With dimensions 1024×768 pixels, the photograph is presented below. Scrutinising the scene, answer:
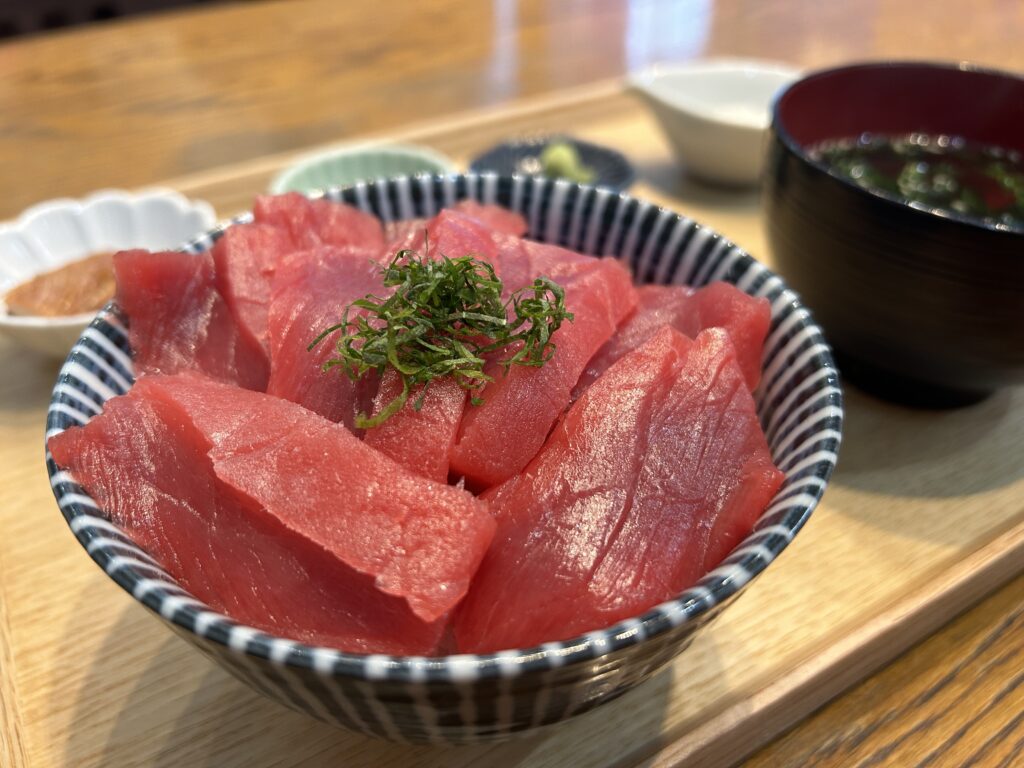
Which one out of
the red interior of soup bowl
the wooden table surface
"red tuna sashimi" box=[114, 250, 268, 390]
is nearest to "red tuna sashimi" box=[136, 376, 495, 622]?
"red tuna sashimi" box=[114, 250, 268, 390]

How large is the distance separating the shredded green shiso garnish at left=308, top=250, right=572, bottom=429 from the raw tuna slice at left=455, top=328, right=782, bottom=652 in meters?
0.11

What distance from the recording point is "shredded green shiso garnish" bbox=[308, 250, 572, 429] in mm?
927

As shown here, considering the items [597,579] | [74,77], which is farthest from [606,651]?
[74,77]

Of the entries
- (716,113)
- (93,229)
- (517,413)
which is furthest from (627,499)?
(716,113)

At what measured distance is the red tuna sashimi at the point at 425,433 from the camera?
893mm

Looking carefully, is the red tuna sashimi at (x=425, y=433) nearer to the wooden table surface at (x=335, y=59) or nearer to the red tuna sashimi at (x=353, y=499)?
the red tuna sashimi at (x=353, y=499)

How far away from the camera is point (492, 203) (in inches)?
55.5

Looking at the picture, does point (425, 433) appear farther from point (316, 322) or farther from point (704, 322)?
point (704, 322)

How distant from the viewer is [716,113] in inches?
90.0

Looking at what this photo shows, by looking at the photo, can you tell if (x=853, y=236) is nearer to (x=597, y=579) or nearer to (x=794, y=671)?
(x=794, y=671)

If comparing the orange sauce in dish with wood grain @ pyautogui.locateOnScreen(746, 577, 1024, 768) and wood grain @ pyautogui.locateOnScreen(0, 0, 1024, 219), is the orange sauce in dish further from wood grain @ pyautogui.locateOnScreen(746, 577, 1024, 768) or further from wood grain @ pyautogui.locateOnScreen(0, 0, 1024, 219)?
wood grain @ pyautogui.locateOnScreen(746, 577, 1024, 768)

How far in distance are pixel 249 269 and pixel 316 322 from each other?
19 centimetres

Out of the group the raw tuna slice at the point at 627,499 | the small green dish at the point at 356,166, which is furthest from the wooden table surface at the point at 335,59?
the raw tuna slice at the point at 627,499

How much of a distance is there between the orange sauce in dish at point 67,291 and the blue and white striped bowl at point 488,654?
57 cm
